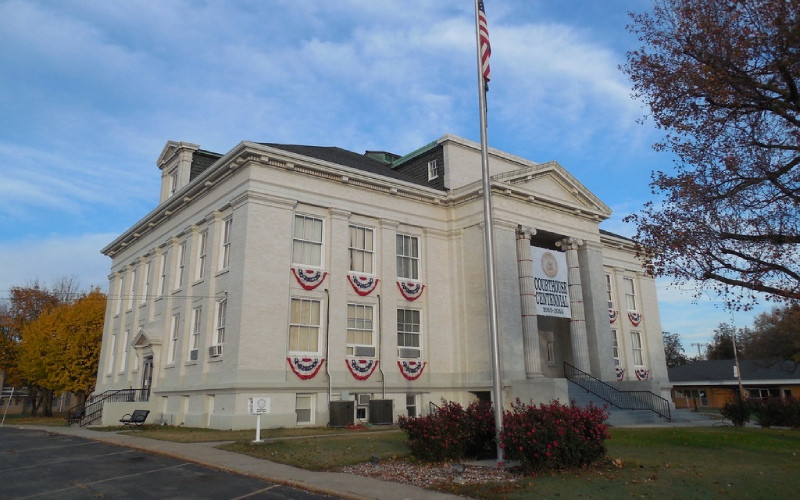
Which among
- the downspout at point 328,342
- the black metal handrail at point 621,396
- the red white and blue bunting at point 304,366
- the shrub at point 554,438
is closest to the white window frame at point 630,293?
the black metal handrail at point 621,396

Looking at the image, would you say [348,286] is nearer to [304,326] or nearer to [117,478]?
[304,326]

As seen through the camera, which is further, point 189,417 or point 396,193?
point 396,193

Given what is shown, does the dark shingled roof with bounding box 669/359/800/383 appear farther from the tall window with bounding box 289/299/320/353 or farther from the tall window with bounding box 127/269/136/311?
the tall window with bounding box 127/269/136/311

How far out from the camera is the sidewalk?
9.41m

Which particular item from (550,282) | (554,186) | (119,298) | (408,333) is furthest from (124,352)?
(554,186)

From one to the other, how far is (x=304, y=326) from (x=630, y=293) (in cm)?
2496

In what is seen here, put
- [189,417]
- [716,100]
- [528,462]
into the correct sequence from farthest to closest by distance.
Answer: [189,417] → [716,100] → [528,462]

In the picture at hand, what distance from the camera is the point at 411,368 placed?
1042 inches

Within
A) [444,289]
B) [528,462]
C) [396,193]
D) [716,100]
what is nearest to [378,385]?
[444,289]

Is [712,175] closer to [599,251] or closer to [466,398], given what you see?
[466,398]

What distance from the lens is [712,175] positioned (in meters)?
13.5

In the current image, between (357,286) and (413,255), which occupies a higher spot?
(413,255)

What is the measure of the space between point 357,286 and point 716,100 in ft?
53.9

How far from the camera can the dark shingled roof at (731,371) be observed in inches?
2146
